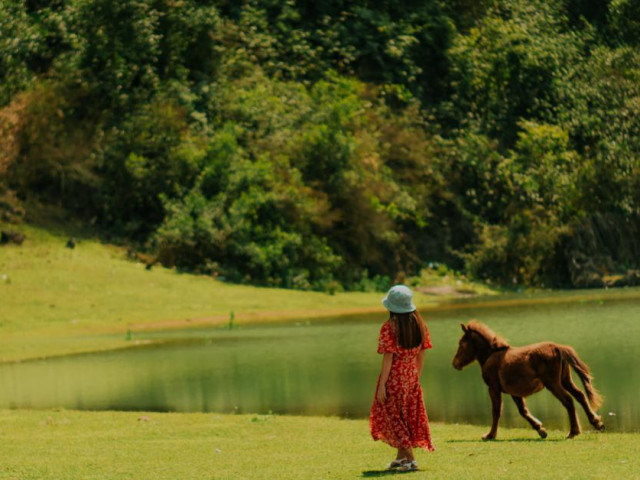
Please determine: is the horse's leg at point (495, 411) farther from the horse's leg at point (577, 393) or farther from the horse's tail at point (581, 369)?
the horse's tail at point (581, 369)

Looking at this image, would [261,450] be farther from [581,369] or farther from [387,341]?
[581,369]

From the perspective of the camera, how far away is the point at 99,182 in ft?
148

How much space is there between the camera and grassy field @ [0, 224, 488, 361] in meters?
31.4

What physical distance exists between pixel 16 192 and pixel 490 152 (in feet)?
65.6

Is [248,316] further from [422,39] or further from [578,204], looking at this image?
[422,39]

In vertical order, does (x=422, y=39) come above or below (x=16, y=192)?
above

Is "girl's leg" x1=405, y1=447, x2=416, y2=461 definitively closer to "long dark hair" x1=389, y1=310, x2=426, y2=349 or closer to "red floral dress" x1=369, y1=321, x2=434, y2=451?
"red floral dress" x1=369, y1=321, x2=434, y2=451

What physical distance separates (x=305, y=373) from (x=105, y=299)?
577 inches

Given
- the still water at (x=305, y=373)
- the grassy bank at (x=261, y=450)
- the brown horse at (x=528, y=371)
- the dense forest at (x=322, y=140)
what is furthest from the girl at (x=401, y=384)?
the dense forest at (x=322, y=140)

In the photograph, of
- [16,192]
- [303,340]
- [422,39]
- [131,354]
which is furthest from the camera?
[422,39]

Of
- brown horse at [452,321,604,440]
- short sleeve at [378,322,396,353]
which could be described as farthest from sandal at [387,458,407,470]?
brown horse at [452,321,604,440]

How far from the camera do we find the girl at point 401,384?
1076cm

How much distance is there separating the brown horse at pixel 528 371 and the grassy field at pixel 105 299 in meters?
15.9

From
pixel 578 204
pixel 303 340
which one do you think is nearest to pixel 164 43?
pixel 578 204
